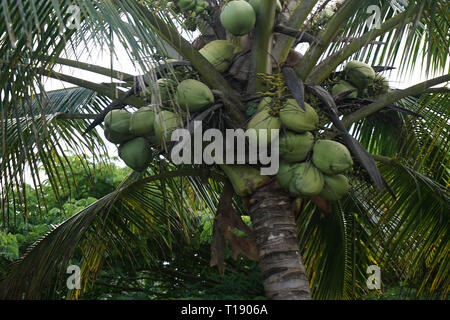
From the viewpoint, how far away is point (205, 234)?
265 inches

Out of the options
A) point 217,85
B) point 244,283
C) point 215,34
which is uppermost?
point 215,34

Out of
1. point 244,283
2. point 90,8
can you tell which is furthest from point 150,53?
point 244,283

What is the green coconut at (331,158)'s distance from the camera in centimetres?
280

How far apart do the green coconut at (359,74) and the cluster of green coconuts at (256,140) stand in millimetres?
561

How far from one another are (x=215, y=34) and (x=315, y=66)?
2.05 ft

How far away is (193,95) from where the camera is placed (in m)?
2.88

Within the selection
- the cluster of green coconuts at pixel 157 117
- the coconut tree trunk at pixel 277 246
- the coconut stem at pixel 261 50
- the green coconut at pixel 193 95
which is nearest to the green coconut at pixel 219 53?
the cluster of green coconuts at pixel 157 117

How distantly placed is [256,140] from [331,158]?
345 millimetres

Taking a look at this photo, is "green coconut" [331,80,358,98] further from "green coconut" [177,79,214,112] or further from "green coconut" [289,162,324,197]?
"green coconut" [177,79,214,112]

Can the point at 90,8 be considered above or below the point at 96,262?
above

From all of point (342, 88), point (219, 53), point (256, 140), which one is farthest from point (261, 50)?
point (256, 140)

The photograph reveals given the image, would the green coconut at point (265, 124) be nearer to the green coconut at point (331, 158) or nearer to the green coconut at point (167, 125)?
the green coconut at point (331, 158)

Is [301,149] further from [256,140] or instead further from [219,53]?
[219,53]
